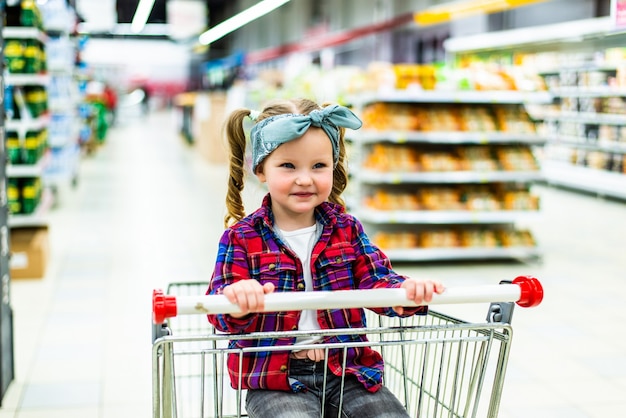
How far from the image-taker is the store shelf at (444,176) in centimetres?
533

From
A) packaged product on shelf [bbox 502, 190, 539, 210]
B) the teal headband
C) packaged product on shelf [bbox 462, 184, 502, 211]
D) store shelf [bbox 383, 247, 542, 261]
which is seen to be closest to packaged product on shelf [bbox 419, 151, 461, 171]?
packaged product on shelf [bbox 462, 184, 502, 211]

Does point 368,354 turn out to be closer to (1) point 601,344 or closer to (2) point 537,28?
(1) point 601,344

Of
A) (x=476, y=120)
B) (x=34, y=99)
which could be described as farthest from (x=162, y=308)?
(x=34, y=99)

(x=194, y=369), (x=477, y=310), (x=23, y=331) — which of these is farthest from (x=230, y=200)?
(x=477, y=310)

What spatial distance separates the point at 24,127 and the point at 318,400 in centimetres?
459

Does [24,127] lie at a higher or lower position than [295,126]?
lower

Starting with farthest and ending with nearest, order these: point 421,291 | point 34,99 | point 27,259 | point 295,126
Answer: point 34,99
point 27,259
point 295,126
point 421,291

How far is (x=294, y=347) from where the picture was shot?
1.32m

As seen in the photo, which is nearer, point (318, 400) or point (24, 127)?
point (318, 400)

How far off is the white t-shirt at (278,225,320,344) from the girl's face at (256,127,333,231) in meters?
0.09

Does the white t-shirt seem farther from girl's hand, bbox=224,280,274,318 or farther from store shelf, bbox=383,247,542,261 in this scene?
store shelf, bbox=383,247,542,261

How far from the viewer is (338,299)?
1284mm

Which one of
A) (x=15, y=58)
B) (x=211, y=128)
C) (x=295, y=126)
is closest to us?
(x=295, y=126)

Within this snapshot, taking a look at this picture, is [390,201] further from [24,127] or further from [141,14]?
[141,14]
